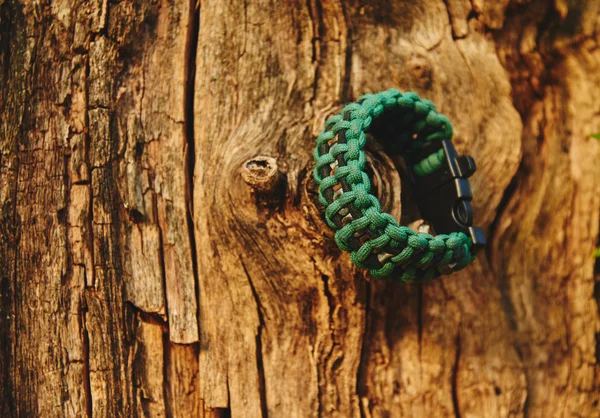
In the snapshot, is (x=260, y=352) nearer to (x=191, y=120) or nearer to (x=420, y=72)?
(x=191, y=120)

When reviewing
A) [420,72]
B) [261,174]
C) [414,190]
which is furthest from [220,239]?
[420,72]

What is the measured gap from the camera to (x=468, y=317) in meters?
1.56

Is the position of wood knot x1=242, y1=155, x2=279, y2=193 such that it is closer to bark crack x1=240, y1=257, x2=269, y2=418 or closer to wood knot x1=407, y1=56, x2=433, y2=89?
bark crack x1=240, y1=257, x2=269, y2=418

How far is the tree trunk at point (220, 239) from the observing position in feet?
4.52

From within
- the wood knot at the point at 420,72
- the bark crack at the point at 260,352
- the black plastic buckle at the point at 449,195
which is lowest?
the bark crack at the point at 260,352

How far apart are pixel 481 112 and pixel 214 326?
0.98m

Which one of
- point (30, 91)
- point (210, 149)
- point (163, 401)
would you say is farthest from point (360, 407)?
point (30, 91)

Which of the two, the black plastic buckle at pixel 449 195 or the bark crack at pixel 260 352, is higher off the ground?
the black plastic buckle at pixel 449 195

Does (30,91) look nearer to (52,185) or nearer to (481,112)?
(52,185)

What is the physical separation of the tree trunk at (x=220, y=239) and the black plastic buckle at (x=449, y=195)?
14cm

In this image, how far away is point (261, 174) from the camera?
51.0 inches

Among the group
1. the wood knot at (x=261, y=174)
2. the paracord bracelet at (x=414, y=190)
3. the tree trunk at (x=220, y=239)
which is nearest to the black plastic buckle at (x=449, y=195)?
the paracord bracelet at (x=414, y=190)

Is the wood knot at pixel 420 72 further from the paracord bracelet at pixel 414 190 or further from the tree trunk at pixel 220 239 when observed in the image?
the paracord bracelet at pixel 414 190

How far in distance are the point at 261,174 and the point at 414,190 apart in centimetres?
48
